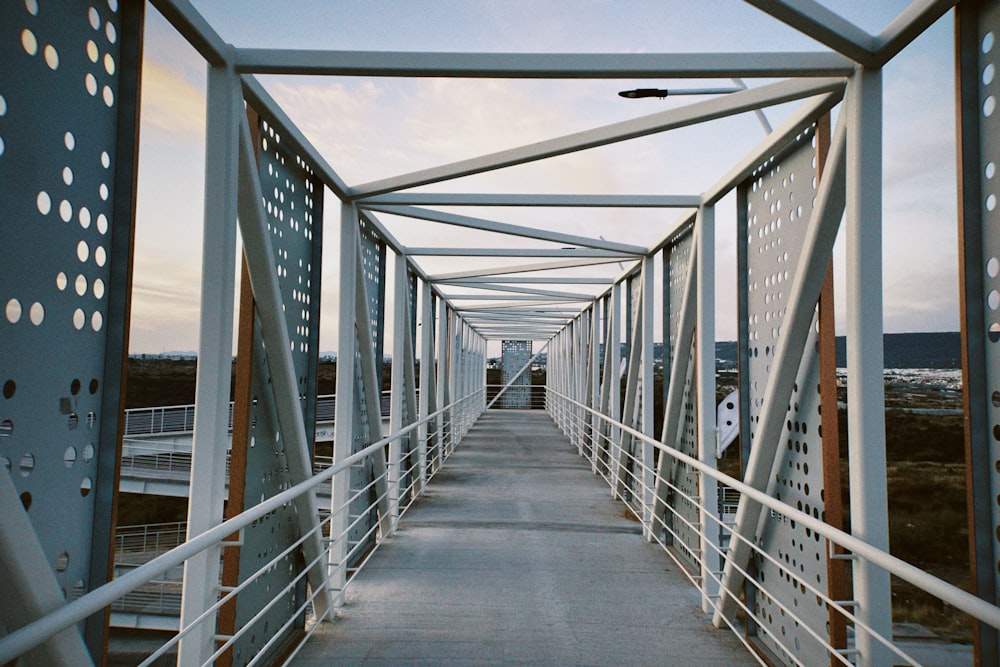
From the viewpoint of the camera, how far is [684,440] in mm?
4977

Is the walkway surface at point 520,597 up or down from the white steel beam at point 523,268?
down

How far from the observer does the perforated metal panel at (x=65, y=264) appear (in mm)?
1373

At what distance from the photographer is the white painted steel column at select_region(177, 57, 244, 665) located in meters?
2.27

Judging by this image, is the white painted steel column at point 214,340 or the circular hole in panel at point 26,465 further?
the white painted steel column at point 214,340

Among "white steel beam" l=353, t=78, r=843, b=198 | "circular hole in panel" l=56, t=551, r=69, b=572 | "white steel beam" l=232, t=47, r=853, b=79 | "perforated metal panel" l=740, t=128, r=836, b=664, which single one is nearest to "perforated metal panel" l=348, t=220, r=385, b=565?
"white steel beam" l=353, t=78, r=843, b=198

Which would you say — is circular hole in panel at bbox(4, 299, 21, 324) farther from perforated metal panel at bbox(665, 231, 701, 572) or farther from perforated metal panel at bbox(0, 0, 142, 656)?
perforated metal panel at bbox(665, 231, 701, 572)

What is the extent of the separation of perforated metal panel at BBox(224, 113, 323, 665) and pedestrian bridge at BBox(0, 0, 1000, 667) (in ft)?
0.07

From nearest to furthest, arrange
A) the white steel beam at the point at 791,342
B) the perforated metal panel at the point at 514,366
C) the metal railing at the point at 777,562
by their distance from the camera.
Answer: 1. the metal railing at the point at 777,562
2. the white steel beam at the point at 791,342
3. the perforated metal panel at the point at 514,366

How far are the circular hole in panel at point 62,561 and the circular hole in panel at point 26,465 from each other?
0.25m

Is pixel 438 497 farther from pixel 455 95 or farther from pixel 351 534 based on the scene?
A: pixel 455 95

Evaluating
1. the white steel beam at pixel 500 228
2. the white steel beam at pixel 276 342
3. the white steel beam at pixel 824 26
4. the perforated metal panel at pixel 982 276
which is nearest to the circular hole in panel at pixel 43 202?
the white steel beam at pixel 276 342

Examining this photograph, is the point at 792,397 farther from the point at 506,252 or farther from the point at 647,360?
the point at 506,252

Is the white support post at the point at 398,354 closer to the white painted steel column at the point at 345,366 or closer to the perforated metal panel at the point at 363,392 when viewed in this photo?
the perforated metal panel at the point at 363,392

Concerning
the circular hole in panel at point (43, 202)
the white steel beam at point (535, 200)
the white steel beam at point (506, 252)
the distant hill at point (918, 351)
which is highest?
the white steel beam at point (506, 252)
